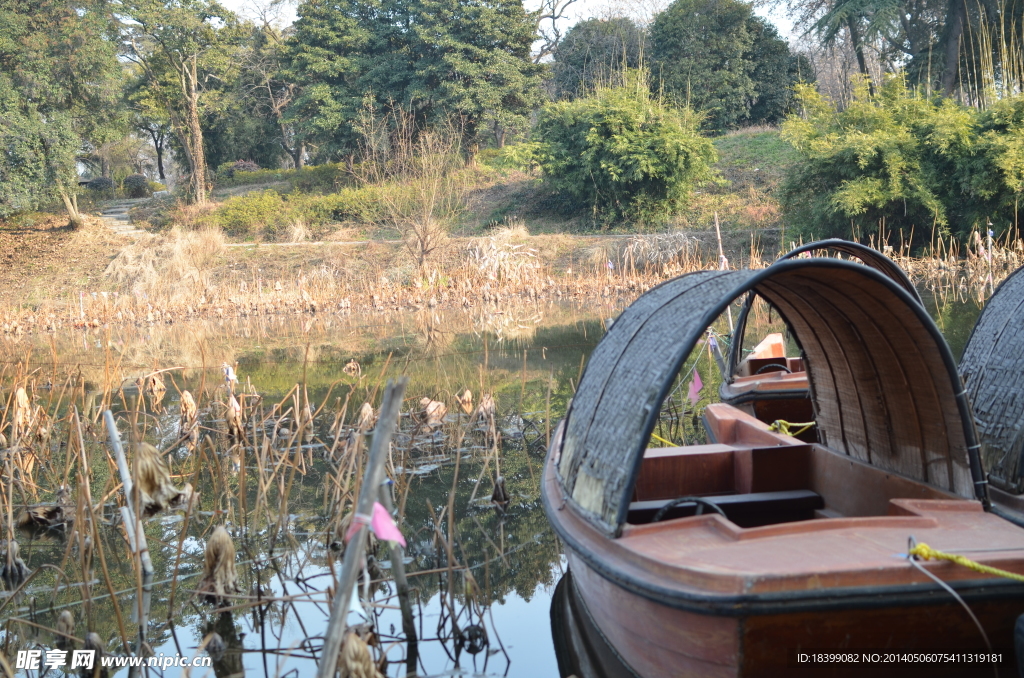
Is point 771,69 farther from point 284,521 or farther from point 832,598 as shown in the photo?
point 832,598

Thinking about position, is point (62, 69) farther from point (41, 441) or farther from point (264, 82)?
point (41, 441)

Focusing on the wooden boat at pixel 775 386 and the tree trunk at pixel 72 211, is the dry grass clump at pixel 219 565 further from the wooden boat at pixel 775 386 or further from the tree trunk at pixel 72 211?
the tree trunk at pixel 72 211

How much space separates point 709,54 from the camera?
28609mm

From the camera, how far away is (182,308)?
1756 cm

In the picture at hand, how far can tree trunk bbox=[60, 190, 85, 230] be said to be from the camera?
27.9 meters

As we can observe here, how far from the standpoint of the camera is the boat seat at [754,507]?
379 cm

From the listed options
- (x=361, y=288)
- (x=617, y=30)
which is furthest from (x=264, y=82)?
(x=361, y=288)

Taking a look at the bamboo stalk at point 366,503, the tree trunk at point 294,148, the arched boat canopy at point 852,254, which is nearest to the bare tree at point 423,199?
the tree trunk at point 294,148

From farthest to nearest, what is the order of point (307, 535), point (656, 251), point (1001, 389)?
point (656, 251) < point (307, 535) < point (1001, 389)

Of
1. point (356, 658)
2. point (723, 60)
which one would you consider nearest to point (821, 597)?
point (356, 658)

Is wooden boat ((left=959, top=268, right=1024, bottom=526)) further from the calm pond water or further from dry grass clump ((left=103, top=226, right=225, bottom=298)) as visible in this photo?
dry grass clump ((left=103, top=226, right=225, bottom=298))

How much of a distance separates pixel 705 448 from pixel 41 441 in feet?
16.7

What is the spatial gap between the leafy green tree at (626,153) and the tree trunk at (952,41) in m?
7.10

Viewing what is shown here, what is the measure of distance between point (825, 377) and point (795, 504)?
590 millimetres
